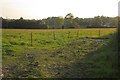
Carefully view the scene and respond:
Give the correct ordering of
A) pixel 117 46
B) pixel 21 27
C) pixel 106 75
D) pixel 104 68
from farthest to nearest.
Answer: pixel 21 27 → pixel 117 46 → pixel 104 68 → pixel 106 75

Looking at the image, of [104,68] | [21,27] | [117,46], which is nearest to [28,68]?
[104,68]

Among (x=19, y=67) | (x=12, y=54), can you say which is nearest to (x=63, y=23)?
(x=12, y=54)

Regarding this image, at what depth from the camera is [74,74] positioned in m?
13.9

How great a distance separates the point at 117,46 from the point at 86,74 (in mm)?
3006

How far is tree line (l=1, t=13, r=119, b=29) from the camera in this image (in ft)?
149

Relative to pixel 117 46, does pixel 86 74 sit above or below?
below

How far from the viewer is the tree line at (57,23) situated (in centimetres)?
4547

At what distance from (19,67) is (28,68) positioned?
1.75ft

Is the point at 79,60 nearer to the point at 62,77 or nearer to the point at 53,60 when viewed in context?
the point at 53,60

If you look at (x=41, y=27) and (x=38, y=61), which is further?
(x=41, y=27)

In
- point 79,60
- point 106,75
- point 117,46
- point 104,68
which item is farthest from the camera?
point 79,60

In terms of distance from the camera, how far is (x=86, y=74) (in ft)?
45.3

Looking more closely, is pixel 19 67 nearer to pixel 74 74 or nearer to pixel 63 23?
pixel 74 74

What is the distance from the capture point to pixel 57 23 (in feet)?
191
